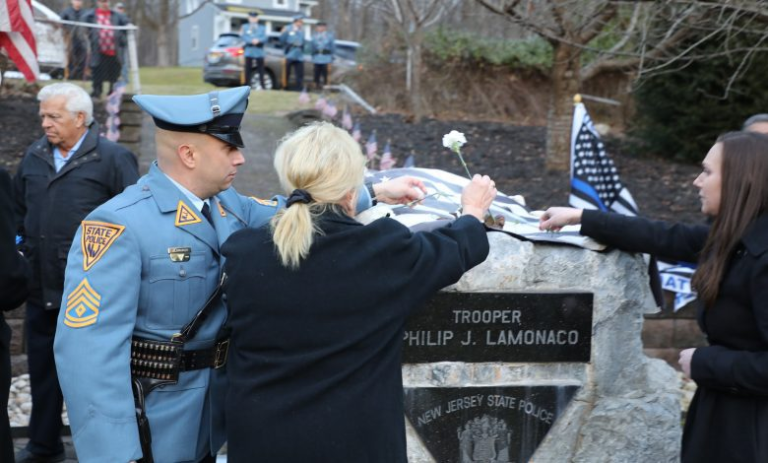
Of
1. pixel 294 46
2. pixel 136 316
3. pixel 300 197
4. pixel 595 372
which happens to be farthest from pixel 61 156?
pixel 294 46

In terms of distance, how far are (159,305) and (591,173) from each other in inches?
144

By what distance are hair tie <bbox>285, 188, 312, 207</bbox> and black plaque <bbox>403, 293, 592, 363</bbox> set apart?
115 cm

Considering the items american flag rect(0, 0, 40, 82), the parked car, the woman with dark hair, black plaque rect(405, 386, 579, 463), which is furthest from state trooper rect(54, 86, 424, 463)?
the parked car

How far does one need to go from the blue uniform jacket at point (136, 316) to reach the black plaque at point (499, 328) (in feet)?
3.21

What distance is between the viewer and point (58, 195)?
14.2ft

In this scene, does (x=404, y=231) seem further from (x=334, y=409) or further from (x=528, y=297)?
(x=528, y=297)

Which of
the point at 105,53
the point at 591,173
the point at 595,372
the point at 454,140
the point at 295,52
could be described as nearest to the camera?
the point at 454,140

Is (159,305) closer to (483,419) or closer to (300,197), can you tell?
(300,197)

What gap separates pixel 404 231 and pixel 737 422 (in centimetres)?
127

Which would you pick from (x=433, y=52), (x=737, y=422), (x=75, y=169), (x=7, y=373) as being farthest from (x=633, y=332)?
(x=433, y=52)

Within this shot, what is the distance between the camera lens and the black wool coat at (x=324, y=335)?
2227mm

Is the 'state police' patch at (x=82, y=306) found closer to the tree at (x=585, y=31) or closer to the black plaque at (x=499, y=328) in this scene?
the black plaque at (x=499, y=328)

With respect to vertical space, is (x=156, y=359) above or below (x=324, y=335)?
below

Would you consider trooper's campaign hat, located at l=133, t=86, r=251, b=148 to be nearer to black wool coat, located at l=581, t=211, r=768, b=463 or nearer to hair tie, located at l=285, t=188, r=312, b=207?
hair tie, located at l=285, t=188, r=312, b=207
